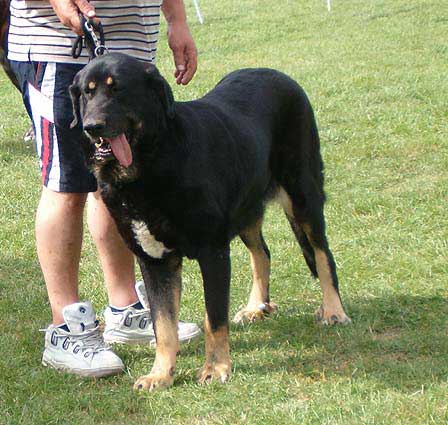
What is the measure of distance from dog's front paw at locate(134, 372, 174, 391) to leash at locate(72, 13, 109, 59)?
1.43 meters

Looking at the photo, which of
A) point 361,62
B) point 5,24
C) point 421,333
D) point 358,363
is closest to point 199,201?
point 358,363

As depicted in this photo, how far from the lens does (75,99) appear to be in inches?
145

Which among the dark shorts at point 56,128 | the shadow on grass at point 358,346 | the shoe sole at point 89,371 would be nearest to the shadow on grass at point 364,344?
the shadow on grass at point 358,346

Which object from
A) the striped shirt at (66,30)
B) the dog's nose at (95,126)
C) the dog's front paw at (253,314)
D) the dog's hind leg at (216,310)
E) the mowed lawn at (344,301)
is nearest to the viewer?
the dog's nose at (95,126)

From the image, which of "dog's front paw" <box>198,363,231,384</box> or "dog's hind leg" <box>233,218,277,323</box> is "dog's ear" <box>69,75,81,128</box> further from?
"dog's hind leg" <box>233,218,277,323</box>

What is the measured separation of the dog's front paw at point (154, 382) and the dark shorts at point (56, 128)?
89cm

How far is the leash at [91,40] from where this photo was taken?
366 cm

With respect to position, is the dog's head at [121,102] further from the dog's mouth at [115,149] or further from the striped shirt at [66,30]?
the striped shirt at [66,30]

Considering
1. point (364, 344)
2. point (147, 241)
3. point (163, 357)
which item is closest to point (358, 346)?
point (364, 344)

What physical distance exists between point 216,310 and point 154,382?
427 mm

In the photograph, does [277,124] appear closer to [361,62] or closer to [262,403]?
[262,403]

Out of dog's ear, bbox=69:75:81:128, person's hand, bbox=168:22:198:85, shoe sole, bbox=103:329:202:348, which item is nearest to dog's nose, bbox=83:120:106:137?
dog's ear, bbox=69:75:81:128

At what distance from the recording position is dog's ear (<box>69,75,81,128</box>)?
3.64 meters

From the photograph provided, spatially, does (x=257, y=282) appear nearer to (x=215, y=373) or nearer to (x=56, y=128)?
(x=215, y=373)
